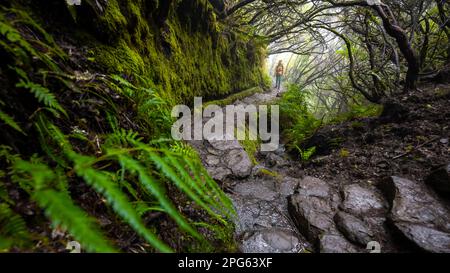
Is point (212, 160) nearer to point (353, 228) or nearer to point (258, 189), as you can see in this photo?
point (258, 189)

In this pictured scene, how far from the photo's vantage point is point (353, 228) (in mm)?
1957

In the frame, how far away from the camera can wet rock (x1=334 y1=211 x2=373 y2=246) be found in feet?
6.08

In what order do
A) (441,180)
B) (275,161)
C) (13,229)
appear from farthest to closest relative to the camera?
(275,161), (441,180), (13,229)

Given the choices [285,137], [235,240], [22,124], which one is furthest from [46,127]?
[285,137]

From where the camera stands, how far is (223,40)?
6.38 m

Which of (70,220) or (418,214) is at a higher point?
(70,220)

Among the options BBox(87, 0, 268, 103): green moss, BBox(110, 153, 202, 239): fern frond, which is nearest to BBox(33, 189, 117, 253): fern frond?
BBox(110, 153, 202, 239): fern frond

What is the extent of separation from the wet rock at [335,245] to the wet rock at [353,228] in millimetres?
77

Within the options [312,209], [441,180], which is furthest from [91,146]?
[441,180]

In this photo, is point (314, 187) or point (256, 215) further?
point (314, 187)

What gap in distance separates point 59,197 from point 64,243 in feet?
1.50

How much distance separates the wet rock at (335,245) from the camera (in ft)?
5.81

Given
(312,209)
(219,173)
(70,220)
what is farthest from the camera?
(219,173)

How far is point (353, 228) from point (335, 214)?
26 cm
